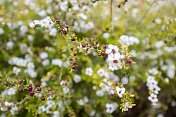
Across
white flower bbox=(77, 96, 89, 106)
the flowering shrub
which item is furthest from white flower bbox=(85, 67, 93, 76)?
white flower bbox=(77, 96, 89, 106)

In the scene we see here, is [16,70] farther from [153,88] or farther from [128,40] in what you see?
[153,88]

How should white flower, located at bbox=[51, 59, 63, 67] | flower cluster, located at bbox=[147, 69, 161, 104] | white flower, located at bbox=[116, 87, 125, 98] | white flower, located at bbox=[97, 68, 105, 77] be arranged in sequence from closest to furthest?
white flower, located at bbox=[116, 87, 125, 98], flower cluster, located at bbox=[147, 69, 161, 104], white flower, located at bbox=[97, 68, 105, 77], white flower, located at bbox=[51, 59, 63, 67]

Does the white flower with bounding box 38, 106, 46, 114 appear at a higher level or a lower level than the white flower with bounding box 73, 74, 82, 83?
lower

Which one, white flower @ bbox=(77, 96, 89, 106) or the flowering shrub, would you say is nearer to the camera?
the flowering shrub

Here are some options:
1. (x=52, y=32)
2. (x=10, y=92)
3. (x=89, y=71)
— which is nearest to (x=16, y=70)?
(x=10, y=92)

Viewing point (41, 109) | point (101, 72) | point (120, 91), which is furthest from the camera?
point (101, 72)

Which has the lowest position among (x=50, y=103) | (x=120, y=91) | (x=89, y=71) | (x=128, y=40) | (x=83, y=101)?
(x=120, y=91)

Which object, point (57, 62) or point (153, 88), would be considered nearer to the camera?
point (153, 88)

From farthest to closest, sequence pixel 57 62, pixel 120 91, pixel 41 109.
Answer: pixel 57 62 → pixel 41 109 → pixel 120 91

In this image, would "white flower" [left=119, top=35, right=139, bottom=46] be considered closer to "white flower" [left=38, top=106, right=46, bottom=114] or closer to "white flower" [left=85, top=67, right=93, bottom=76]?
"white flower" [left=85, top=67, right=93, bottom=76]

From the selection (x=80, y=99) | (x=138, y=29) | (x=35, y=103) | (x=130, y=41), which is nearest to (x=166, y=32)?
(x=130, y=41)
